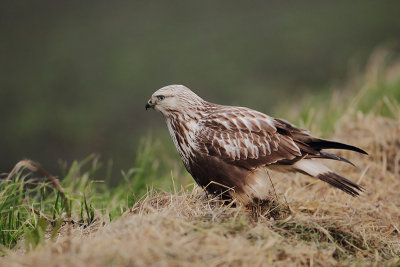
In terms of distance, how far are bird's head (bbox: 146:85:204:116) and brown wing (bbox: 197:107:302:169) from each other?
19 centimetres

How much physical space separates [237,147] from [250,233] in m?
0.95

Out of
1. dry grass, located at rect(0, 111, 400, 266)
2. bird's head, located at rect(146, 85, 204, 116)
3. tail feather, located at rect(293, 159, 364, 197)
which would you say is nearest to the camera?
dry grass, located at rect(0, 111, 400, 266)

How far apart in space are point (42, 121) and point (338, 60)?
8061 millimetres

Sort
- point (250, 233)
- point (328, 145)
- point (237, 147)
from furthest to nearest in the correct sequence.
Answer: point (328, 145) → point (237, 147) → point (250, 233)

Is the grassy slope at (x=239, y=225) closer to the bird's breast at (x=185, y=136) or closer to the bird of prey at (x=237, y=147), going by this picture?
the bird of prey at (x=237, y=147)

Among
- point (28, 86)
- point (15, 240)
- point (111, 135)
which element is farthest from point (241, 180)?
point (28, 86)

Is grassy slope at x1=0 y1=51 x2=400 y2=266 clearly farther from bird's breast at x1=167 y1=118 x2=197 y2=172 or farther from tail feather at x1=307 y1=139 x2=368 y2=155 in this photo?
tail feather at x1=307 y1=139 x2=368 y2=155

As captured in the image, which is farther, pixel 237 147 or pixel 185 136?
pixel 185 136

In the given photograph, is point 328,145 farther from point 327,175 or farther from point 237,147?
point 237,147

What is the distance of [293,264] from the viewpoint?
2631 millimetres

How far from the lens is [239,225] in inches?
110

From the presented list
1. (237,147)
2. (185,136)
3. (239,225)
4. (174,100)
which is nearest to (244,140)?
(237,147)

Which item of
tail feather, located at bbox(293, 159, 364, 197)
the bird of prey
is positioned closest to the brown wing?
the bird of prey

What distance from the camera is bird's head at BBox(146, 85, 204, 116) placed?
378 centimetres
